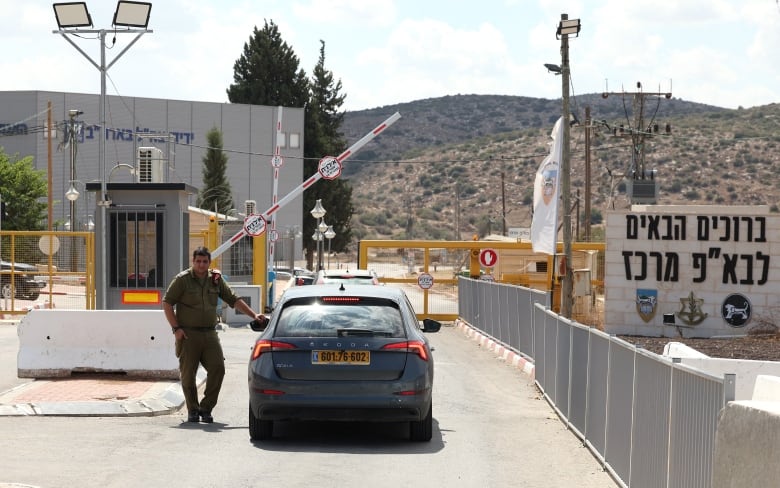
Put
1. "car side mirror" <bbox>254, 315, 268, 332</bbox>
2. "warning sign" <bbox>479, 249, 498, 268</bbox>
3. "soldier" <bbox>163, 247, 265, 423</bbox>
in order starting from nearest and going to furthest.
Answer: "soldier" <bbox>163, 247, 265, 423</bbox>
"car side mirror" <bbox>254, 315, 268, 332</bbox>
"warning sign" <bbox>479, 249, 498, 268</bbox>

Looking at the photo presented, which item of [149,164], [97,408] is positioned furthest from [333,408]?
[149,164]

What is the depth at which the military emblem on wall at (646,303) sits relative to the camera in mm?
29875

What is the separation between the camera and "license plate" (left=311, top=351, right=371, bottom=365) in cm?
1032

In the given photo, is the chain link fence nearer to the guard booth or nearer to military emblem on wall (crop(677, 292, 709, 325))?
the guard booth

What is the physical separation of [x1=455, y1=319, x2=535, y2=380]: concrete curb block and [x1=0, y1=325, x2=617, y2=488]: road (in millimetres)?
5163

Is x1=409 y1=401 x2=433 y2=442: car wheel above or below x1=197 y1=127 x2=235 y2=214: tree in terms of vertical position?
below

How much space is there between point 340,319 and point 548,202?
54.7 ft

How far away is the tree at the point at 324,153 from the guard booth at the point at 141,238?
5898cm

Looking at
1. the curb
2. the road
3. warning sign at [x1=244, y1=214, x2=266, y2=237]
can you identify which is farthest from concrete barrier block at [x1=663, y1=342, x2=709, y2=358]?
warning sign at [x1=244, y1=214, x2=266, y2=237]

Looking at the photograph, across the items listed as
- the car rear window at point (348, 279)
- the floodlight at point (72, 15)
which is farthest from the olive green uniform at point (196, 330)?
the car rear window at point (348, 279)

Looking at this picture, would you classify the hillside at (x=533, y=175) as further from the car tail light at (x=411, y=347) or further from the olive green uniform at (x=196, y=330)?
the car tail light at (x=411, y=347)

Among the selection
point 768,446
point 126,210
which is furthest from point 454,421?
point 126,210

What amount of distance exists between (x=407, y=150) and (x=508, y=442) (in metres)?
180

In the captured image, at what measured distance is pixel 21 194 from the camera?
63688 mm
